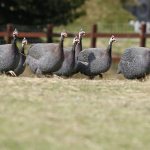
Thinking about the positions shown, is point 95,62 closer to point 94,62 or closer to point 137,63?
point 94,62

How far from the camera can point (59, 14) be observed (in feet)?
78.8

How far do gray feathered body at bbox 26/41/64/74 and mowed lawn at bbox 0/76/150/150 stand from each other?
1.87 m

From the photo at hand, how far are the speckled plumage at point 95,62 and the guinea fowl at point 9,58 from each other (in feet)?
4.21

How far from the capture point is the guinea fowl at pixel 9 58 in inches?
477

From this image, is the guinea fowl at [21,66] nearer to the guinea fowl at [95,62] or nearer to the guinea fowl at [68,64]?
the guinea fowl at [68,64]

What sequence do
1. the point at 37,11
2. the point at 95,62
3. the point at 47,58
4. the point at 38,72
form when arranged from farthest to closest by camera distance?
the point at 37,11
the point at 95,62
the point at 38,72
the point at 47,58

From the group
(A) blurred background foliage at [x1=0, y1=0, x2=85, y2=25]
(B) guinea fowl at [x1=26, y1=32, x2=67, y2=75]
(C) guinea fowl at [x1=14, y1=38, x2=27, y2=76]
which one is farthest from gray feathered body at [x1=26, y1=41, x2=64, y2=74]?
(A) blurred background foliage at [x1=0, y1=0, x2=85, y2=25]

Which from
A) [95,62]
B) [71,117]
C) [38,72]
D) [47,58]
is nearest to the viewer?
[71,117]

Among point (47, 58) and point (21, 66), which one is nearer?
point (47, 58)

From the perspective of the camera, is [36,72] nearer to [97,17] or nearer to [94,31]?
[94,31]

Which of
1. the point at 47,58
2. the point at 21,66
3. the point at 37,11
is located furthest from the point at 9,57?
the point at 37,11

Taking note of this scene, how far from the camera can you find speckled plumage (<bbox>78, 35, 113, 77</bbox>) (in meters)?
12.6

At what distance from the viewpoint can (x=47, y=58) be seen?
12062 mm

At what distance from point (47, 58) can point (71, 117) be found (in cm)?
448
